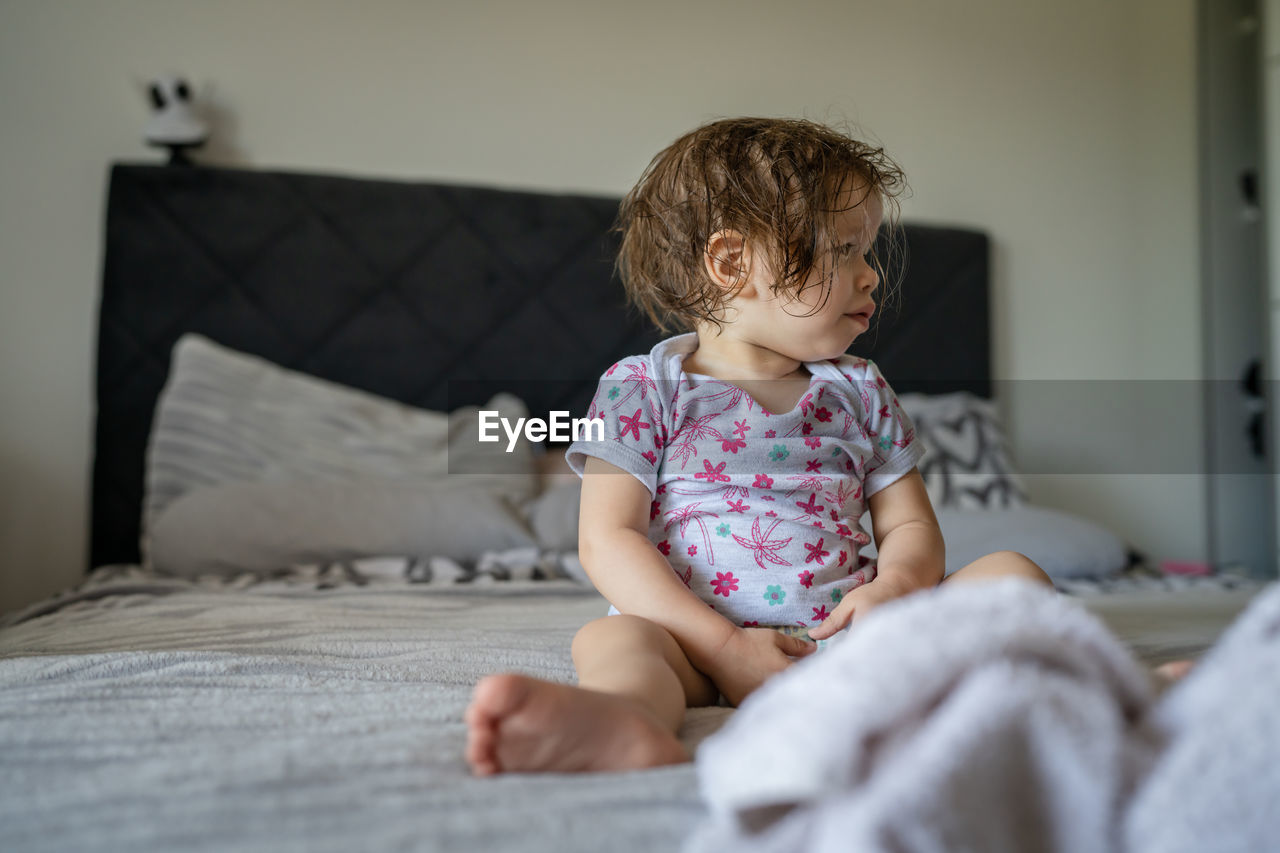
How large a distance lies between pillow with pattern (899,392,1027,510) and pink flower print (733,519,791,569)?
1305mm

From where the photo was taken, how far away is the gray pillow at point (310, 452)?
177 centimetres

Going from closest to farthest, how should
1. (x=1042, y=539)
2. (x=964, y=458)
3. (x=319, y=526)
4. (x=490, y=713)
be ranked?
1. (x=490, y=713)
2. (x=319, y=526)
3. (x=1042, y=539)
4. (x=964, y=458)

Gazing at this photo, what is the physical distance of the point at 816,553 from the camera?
0.95 meters

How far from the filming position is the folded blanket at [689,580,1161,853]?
0.39m

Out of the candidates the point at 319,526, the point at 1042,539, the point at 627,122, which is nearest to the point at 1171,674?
the point at 1042,539

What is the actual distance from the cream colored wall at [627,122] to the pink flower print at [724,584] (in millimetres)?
1748

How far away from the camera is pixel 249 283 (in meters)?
2.21

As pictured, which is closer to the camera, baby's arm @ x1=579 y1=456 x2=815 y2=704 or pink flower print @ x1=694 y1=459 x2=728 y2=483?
baby's arm @ x1=579 y1=456 x2=815 y2=704

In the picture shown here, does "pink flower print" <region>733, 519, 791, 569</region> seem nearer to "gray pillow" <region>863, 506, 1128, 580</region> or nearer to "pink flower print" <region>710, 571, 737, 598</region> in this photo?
"pink flower print" <region>710, 571, 737, 598</region>

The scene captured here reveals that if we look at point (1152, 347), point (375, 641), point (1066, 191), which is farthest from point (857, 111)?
point (375, 641)

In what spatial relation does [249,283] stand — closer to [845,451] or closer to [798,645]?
[845,451]

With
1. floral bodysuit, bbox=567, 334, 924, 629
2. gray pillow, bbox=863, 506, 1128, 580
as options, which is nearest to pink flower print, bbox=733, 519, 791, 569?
floral bodysuit, bbox=567, 334, 924, 629

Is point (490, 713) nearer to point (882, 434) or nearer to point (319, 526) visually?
point (882, 434)

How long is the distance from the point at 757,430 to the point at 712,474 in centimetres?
7
